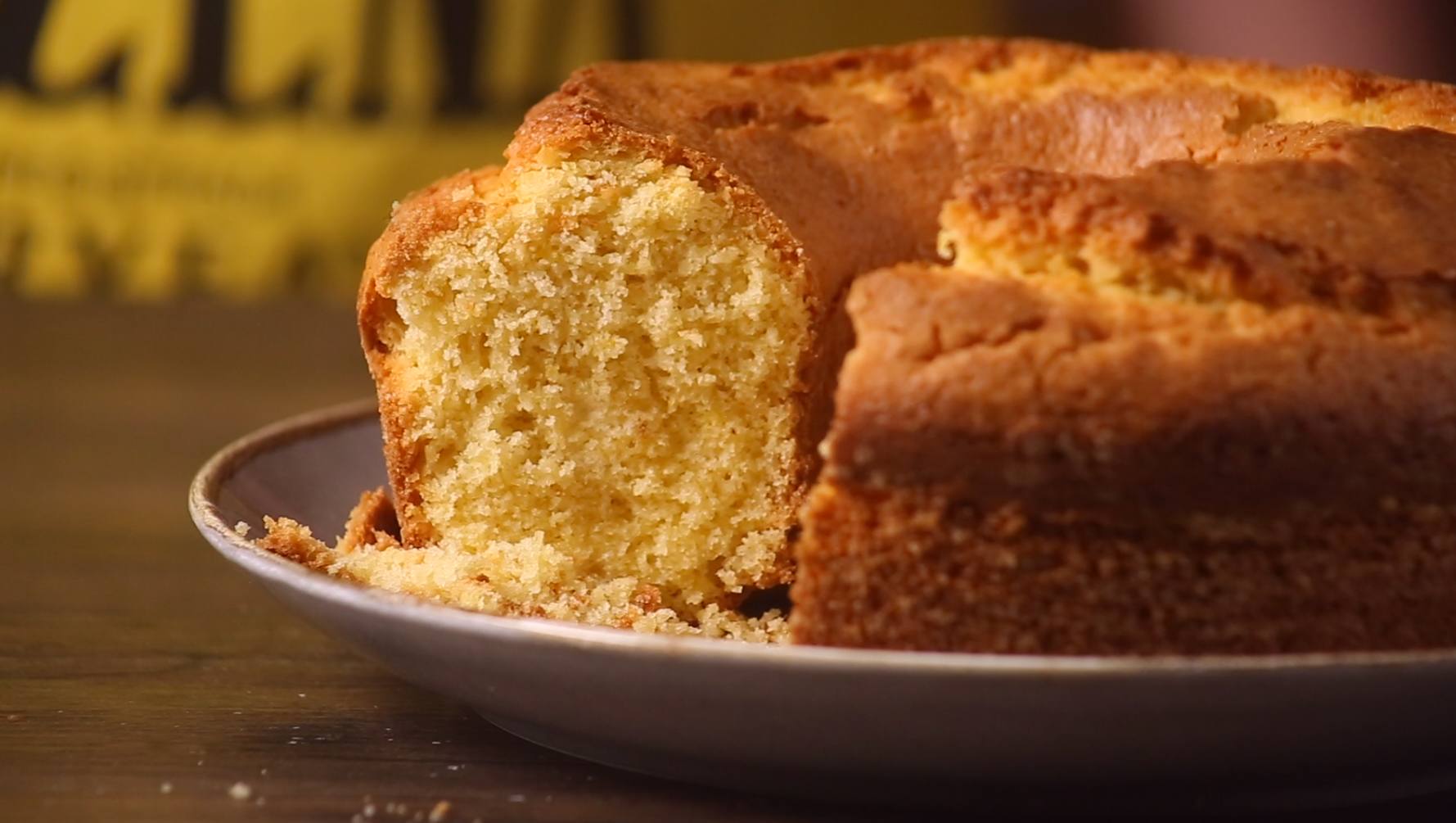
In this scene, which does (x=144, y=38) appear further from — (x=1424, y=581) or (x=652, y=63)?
(x=1424, y=581)

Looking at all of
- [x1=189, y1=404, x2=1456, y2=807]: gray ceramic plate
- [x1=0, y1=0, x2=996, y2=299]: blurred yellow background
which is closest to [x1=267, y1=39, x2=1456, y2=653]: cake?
[x1=189, y1=404, x2=1456, y2=807]: gray ceramic plate

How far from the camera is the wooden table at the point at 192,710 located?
1161 mm

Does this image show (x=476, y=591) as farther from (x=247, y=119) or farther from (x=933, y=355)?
(x=247, y=119)

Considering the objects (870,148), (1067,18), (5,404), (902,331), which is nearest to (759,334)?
(870,148)

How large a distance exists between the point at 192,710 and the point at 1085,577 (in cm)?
80

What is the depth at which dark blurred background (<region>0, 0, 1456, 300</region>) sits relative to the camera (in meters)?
4.57

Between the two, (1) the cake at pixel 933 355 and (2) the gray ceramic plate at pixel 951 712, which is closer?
(2) the gray ceramic plate at pixel 951 712

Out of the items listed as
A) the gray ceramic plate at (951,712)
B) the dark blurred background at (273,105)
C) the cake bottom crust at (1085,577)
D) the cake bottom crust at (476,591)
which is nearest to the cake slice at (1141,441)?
the cake bottom crust at (1085,577)

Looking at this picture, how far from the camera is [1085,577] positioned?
115 centimetres

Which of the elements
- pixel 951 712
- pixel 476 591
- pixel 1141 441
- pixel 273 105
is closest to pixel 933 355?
pixel 1141 441

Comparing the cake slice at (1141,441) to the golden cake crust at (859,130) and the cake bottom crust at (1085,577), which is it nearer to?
the cake bottom crust at (1085,577)

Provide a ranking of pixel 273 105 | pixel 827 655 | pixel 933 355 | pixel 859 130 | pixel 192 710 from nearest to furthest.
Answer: pixel 827 655, pixel 933 355, pixel 192 710, pixel 859 130, pixel 273 105

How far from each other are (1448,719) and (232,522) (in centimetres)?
110

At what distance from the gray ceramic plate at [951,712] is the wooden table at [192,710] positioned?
44 mm
